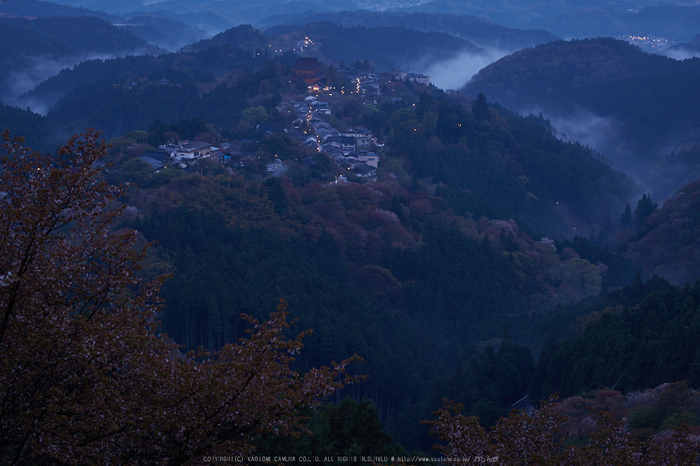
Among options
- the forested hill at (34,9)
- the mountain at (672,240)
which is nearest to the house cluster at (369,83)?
the mountain at (672,240)

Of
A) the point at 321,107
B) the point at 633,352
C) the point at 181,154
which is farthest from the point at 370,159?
the point at 633,352

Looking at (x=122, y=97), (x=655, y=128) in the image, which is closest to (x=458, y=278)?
(x=122, y=97)

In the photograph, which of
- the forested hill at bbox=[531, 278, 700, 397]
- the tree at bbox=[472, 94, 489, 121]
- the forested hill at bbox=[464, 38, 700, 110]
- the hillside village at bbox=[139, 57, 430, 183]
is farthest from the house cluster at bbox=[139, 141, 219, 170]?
the forested hill at bbox=[464, 38, 700, 110]

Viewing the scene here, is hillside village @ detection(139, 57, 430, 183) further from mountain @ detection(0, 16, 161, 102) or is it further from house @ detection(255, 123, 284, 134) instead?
mountain @ detection(0, 16, 161, 102)

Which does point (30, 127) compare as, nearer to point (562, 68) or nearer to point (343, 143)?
point (343, 143)

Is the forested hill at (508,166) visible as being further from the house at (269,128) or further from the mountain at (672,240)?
the mountain at (672,240)

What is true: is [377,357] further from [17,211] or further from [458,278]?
[17,211]
